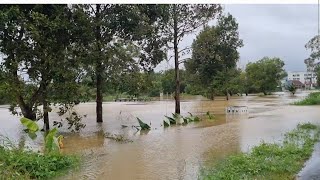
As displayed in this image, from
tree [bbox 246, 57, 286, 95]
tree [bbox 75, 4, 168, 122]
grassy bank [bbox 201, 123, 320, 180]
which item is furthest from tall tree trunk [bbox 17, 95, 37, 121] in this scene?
tree [bbox 246, 57, 286, 95]

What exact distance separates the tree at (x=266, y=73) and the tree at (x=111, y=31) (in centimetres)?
4076

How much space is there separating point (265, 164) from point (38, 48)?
9.04 metres

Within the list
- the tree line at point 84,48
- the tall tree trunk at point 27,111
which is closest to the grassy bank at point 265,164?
the tree line at point 84,48

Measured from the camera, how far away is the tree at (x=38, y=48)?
12656 millimetres

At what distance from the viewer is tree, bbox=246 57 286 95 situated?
5694 centimetres

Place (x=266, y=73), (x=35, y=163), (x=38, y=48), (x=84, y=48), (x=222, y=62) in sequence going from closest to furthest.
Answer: (x=35, y=163) → (x=38, y=48) → (x=84, y=48) → (x=222, y=62) → (x=266, y=73)

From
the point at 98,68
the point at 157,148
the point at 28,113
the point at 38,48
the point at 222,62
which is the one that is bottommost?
the point at 157,148

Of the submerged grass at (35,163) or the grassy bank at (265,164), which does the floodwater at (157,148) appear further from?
the grassy bank at (265,164)

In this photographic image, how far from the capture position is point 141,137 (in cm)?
1348

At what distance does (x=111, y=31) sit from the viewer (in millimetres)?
17031

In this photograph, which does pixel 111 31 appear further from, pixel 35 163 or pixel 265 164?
pixel 265 164

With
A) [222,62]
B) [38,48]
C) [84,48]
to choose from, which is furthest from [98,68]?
[222,62]

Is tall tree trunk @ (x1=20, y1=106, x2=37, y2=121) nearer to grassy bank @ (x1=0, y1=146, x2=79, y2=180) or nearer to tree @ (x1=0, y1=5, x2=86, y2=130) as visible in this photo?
tree @ (x1=0, y1=5, x2=86, y2=130)

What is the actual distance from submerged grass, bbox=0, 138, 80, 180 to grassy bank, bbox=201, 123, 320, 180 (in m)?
3.01
